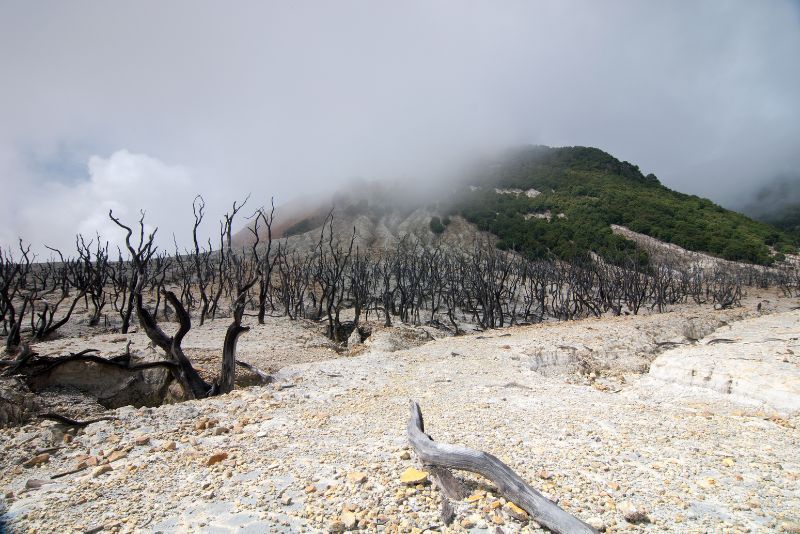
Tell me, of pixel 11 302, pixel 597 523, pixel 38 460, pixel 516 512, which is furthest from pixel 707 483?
pixel 11 302

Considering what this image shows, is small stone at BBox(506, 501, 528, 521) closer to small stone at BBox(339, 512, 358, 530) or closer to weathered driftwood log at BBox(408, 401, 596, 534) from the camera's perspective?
weathered driftwood log at BBox(408, 401, 596, 534)

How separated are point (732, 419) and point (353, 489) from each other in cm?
555

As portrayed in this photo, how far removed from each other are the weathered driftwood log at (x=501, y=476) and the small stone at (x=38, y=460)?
455 centimetres

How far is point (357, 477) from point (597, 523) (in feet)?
7.05

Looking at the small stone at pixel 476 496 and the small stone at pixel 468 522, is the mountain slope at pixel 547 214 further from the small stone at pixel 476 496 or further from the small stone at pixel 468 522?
the small stone at pixel 468 522

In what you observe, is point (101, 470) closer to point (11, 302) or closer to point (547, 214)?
point (11, 302)

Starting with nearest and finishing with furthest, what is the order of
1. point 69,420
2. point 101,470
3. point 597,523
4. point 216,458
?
1. point 597,523
2. point 101,470
3. point 216,458
4. point 69,420

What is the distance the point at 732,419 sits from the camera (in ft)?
19.5

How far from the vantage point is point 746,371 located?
7402 millimetres

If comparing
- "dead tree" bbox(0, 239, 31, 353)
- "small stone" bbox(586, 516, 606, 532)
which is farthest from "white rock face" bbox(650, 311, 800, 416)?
"dead tree" bbox(0, 239, 31, 353)

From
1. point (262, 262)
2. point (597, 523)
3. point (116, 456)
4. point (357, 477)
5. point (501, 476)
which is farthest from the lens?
point (262, 262)

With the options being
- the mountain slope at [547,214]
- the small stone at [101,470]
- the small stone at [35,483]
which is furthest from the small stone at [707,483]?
the mountain slope at [547,214]

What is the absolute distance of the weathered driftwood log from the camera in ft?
10.3

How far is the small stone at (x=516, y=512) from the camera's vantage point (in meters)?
3.39
